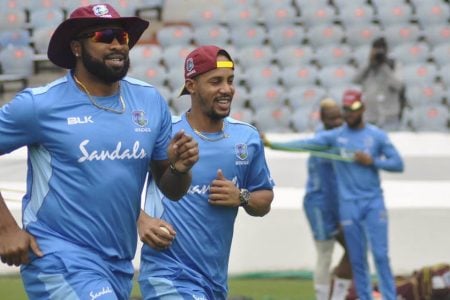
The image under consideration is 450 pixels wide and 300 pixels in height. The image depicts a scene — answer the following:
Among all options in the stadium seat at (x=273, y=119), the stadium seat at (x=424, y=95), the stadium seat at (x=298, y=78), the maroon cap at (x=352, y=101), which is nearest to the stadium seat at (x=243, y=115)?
the stadium seat at (x=273, y=119)

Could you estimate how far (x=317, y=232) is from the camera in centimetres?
1131

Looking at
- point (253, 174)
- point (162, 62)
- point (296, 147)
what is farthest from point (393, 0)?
point (253, 174)

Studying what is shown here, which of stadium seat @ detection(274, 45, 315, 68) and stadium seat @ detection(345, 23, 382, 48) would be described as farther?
stadium seat @ detection(345, 23, 382, 48)

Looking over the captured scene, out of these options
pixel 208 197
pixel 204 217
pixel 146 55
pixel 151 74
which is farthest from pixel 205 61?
pixel 146 55

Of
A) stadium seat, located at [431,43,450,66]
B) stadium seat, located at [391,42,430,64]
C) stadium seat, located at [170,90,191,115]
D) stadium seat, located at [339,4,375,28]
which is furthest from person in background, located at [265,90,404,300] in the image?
stadium seat, located at [339,4,375,28]

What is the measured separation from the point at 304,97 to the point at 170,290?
972 centimetres

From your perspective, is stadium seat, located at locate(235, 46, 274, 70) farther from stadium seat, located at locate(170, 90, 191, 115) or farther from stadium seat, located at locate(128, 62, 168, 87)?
stadium seat, located at locate(170, 90, 191, 115)

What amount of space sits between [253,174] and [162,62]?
10116 mm

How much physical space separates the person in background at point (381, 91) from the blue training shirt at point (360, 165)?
3.46 meters

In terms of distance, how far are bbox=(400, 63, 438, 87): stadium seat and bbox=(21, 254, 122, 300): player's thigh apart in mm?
11497

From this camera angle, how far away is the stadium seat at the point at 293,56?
16.8 meters

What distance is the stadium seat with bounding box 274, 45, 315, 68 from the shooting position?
1683cm

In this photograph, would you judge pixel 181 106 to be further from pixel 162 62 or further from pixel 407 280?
pixel 407 280

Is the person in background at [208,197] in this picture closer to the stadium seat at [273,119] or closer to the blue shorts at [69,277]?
the blue shorts at [69,277]
